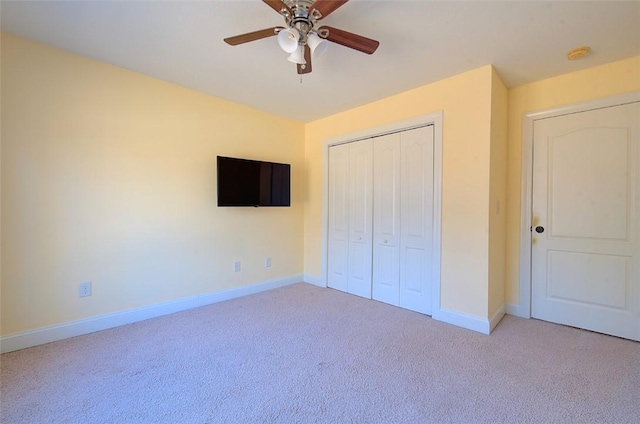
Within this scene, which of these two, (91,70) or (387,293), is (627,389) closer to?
(387,293)

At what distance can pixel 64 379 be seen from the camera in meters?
1.84

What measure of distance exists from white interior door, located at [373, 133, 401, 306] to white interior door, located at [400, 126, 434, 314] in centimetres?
7

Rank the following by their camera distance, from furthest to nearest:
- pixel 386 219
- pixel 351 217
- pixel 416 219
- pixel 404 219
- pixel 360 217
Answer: pixel 351 217
pixel 360 217
pixel 386 219
pixel 404 219
pixel 416 219

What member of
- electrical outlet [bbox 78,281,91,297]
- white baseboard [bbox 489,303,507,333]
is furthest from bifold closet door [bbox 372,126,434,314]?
electrical outlet [bbox 78,281,91,297]

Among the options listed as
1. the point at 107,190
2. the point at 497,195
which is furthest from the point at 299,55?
the point at 497,195

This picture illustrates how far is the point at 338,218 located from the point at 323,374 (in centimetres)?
227

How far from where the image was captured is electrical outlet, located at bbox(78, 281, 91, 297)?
8.10ft

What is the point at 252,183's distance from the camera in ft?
11.2

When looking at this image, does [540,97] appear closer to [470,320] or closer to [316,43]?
[470,320]

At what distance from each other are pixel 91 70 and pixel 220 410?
2.98m

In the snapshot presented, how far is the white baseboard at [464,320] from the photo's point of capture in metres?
2.54

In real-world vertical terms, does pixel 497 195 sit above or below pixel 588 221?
above

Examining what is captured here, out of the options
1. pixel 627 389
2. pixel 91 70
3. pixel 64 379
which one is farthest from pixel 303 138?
pixel 627 389

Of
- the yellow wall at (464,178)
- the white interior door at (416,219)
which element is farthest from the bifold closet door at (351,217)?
the yellow wall at (464,178)
